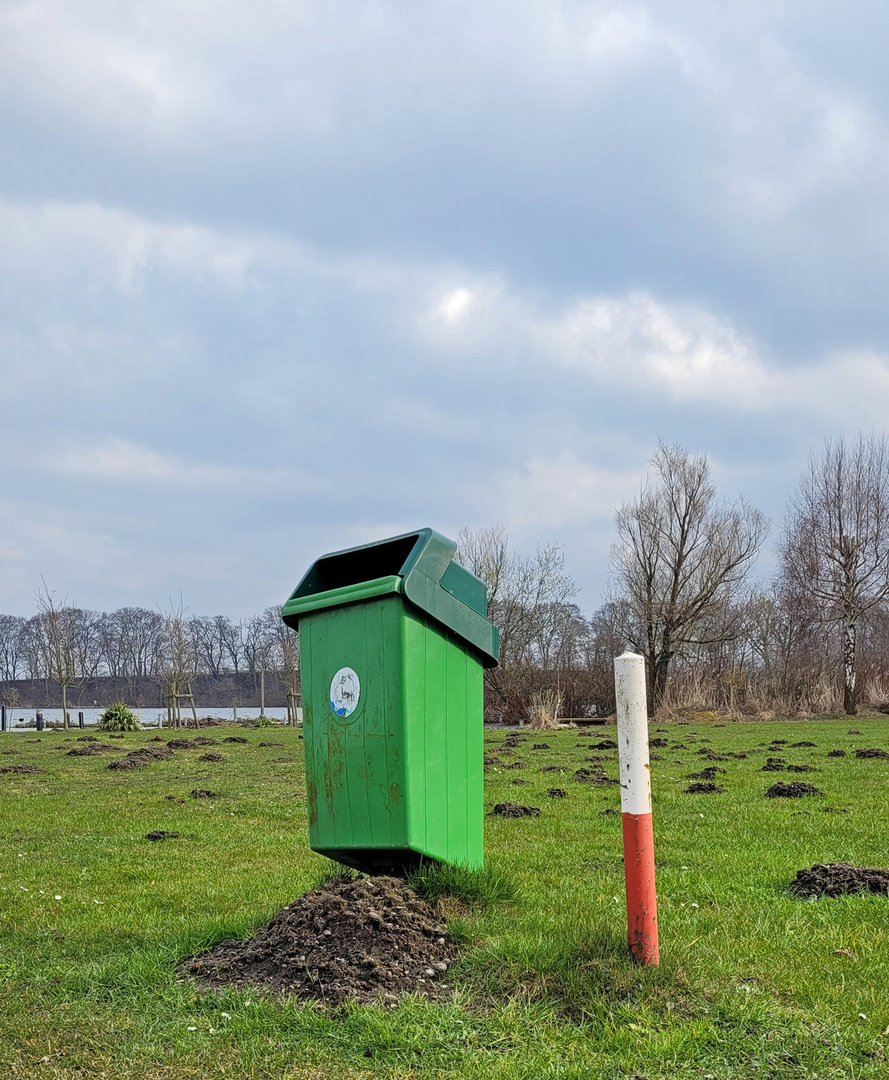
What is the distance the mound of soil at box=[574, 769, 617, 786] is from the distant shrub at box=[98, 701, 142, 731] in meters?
21.1

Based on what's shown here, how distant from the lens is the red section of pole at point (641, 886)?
3.20 m

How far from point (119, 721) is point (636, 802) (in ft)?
96.3

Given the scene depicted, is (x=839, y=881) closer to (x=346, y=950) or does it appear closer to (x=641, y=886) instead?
(x=641, y=886)

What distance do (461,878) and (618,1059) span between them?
151cm

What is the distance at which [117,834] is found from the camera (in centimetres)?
848

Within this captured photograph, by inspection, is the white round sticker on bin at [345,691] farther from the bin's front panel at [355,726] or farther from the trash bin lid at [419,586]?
the trash bin lid at [419,586]

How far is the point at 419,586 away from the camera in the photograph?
3920 millimetres

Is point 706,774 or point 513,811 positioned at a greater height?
point 513,811

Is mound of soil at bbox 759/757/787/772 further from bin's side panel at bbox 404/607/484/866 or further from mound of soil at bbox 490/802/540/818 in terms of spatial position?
Result: bin's side panel at bbox 404/607/484/866

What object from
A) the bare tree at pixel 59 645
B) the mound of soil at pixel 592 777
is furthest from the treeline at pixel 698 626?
the mound of soil at pixel 592 777

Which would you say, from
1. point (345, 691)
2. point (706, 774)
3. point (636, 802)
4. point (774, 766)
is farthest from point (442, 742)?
point (774, 766)

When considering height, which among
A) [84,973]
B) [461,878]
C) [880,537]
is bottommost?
[84,973]

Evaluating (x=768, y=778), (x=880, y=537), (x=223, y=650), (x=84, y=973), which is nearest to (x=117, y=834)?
(x=84, y=973)

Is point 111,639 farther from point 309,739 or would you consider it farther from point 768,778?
point 309,739
